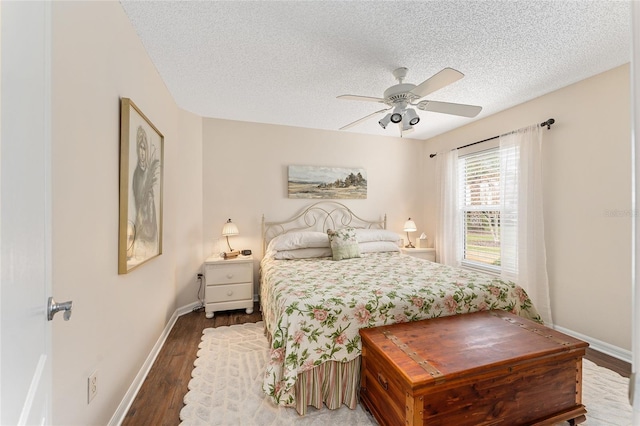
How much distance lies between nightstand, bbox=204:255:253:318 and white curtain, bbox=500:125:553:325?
3125mm

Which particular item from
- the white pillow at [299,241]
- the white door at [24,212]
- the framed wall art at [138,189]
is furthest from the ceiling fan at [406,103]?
the white door at [24,212]

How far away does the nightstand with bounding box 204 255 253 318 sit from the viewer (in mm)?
3152

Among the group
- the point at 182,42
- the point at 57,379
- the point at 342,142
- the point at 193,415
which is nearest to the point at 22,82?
the point at 57,379

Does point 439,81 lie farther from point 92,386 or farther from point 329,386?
point 92,386

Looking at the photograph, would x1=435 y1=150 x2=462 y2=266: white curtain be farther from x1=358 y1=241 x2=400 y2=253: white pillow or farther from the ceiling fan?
the ceiling fan

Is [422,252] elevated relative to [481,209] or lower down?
lower down

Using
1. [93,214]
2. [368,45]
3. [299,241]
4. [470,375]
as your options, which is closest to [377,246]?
[299,241]

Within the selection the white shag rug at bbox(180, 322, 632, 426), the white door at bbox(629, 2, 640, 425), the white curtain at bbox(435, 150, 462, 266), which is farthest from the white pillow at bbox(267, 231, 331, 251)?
the white door at bbox(629, 2, 640, 425)

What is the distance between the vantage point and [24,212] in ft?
2.20

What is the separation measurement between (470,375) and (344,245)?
2015mm

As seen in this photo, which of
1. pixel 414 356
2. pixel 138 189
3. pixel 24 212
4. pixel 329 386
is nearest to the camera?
pixel 24 212

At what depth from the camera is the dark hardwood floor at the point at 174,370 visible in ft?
5.50

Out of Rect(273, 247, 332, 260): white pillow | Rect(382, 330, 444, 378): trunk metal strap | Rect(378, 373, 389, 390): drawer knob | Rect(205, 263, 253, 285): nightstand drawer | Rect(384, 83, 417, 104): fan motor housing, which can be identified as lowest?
Rect(378, 373, 389, 390): drawer knob

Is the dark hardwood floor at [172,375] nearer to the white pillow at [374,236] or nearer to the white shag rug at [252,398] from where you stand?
the white shag rug at [252,398]
